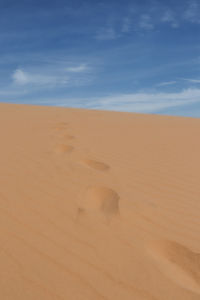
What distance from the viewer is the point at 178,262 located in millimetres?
1933

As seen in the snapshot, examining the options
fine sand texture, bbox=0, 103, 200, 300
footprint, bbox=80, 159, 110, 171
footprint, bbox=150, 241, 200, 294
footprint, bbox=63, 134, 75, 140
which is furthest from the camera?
footprint, bbox=63, 134, 75, 140

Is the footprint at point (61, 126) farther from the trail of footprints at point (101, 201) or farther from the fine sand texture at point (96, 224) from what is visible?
the trail of footprints at point (101, 201)

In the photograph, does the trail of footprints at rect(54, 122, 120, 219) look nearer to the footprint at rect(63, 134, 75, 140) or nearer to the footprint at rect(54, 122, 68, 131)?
Result: the footprint at rect(63, 134, 75, 140)

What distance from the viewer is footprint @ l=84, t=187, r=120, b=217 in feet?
8.14

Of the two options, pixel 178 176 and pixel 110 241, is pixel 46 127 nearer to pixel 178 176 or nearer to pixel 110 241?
pixel 178 176

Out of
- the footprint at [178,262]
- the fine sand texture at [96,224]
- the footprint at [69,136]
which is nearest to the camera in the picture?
the fine sand texture at [96,224]

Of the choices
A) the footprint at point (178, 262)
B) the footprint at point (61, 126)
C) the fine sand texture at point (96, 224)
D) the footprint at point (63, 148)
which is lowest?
the footprint at point (178, 262)

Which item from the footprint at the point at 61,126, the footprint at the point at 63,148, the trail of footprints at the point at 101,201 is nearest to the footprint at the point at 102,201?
the trail of footprints at the point at 101,201

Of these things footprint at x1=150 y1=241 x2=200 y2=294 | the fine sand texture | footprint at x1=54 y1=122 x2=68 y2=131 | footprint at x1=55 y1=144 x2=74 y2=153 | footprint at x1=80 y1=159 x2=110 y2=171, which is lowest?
footprint at x1=150 y1=241 x2=200 y2=294

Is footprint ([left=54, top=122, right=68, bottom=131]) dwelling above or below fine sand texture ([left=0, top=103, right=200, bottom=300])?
above

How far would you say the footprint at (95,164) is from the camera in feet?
11.6

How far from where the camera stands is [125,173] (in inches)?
136

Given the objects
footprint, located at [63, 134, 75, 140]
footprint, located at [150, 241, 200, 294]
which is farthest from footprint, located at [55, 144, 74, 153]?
footprint, located at [150, 241, 200, 294]

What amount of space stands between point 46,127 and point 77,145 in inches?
66.0
